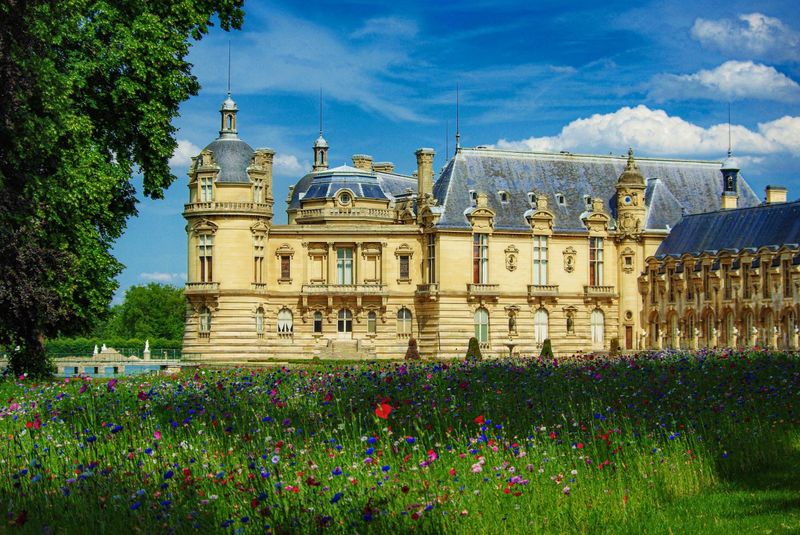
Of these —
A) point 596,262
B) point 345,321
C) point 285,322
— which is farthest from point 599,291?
point 285,322

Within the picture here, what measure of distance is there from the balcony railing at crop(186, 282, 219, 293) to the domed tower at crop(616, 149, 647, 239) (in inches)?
940

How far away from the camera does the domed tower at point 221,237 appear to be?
62344 millimetres

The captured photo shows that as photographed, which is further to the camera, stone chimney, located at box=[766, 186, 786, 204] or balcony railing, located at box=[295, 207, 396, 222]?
stone chimney, located at box=[766, 186, 786, 204]

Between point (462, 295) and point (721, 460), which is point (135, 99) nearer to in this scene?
point (721, 460)

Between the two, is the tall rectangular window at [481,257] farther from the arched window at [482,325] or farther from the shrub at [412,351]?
the shrub at [412,351]

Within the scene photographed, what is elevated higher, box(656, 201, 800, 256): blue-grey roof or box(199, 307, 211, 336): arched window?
box(656, 201, 800, 256): blue-grey roof

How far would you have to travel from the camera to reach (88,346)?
96562mm

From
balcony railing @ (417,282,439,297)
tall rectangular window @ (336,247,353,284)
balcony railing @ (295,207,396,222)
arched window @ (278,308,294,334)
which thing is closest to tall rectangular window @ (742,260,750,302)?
balcony railing @ (417,282,439,297)

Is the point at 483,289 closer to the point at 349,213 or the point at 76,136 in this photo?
the point at 349,213

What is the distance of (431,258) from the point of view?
65.4m

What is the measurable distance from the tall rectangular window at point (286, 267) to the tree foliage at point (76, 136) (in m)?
27.7

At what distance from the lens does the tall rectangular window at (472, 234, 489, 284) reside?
6575 cm

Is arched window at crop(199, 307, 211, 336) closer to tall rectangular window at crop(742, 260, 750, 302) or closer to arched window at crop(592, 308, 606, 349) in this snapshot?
arched window at crop(592, 308, 606, 349)

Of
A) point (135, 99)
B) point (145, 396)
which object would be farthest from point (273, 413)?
point (135, 99)
